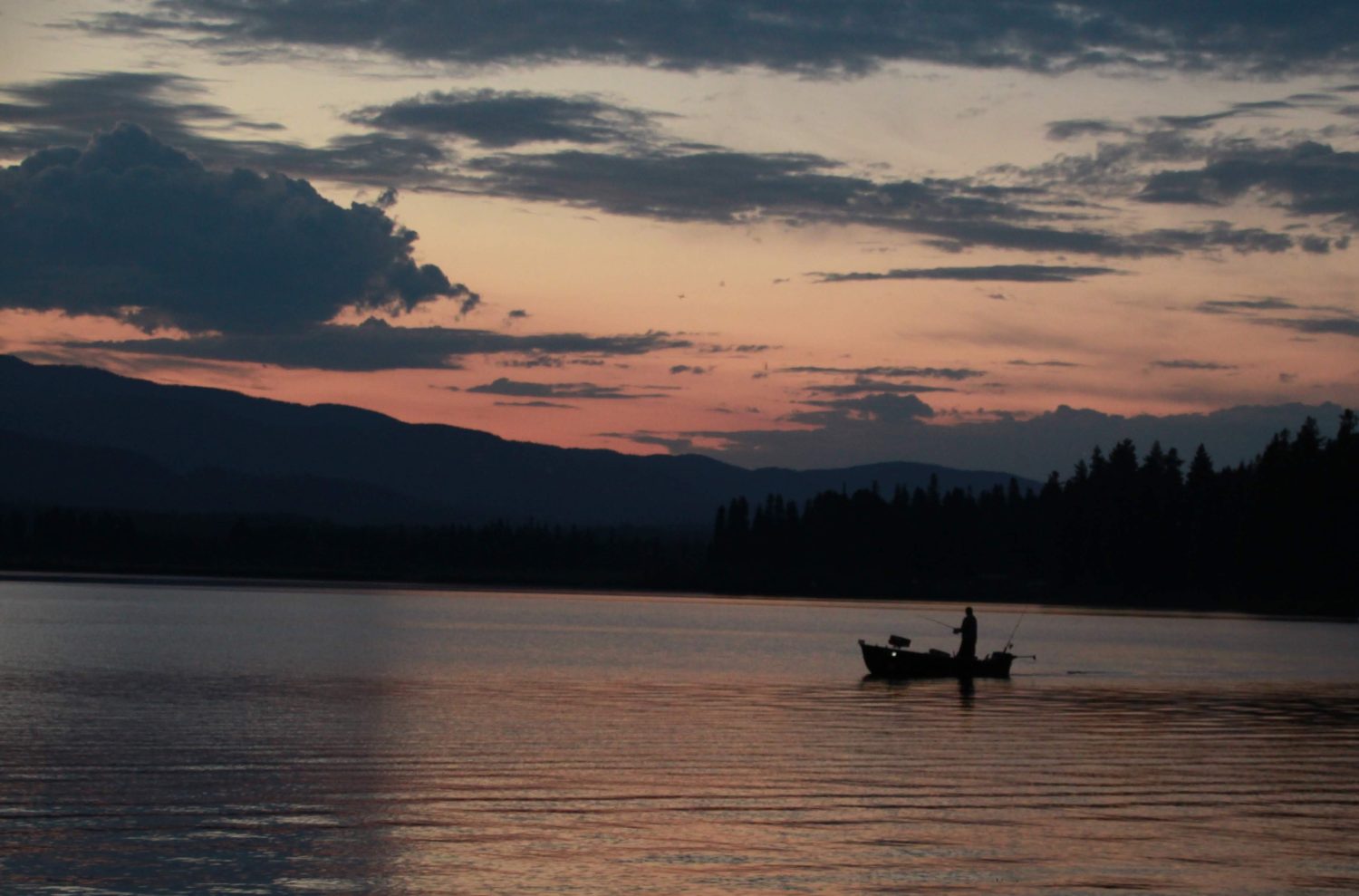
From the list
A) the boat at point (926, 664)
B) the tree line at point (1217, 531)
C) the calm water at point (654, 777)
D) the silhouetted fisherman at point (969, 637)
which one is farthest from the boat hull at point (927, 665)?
the tree line at point (1217, 531)

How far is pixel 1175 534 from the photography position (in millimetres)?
173375

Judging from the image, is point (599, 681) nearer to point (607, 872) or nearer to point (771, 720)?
point (771, 720)

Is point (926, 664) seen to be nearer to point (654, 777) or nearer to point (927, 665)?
point (927, 665)

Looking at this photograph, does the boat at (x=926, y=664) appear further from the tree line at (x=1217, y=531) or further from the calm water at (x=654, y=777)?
the tree line at (x=1217, y=531)

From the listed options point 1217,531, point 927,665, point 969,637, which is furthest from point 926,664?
point 1217,531

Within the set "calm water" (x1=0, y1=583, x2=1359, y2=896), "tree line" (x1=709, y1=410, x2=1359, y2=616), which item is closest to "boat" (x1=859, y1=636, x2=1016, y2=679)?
"calm water" (x1=0, y1=583, x2=1359, y2=896)

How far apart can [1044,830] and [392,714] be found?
19.9 metres

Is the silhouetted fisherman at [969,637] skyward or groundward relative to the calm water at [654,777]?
skyward

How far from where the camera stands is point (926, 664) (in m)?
56.5

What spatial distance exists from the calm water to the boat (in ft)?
2.34

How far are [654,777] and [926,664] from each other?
2919cm

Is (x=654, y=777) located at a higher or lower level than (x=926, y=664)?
lower

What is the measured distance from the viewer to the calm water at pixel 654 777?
20406mm

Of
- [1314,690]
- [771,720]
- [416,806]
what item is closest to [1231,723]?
[771,720]
